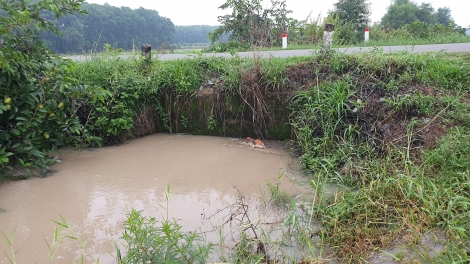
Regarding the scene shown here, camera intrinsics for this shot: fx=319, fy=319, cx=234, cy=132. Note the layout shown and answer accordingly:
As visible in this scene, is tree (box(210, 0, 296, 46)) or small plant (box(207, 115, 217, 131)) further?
tree (box(210, 0, 296, 46))

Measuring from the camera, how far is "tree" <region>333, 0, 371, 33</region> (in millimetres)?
16109

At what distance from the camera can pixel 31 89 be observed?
3.61 m

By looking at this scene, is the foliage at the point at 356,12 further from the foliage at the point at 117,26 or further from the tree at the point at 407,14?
the tree at the point at 407,14

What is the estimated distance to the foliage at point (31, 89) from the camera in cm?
338

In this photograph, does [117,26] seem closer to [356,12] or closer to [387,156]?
[356,12]

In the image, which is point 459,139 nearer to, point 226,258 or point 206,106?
point 226,258

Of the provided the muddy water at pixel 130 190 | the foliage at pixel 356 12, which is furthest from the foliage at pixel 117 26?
the foliage at pixel 356 12

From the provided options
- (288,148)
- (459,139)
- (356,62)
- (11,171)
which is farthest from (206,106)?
(459,139)

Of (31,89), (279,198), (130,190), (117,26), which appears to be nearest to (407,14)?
(117,26)

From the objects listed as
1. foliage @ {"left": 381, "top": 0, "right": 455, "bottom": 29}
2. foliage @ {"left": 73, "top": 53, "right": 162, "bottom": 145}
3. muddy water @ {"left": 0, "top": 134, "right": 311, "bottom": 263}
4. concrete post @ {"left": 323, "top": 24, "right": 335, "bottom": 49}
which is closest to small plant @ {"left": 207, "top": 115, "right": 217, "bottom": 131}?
muddy water @ {"left": 0, "top": 134, "right": 311, "bottom": 263}

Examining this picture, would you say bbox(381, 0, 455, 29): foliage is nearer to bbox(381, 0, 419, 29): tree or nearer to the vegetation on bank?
bbox(381, 0, 419, 29): tree

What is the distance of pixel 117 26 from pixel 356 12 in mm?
14797

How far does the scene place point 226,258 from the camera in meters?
2.34

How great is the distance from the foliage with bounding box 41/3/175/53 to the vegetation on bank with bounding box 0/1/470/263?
30.0 ft
